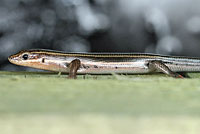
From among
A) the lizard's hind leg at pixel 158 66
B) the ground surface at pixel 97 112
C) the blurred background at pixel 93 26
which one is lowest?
the ground surface at pixel 97 112

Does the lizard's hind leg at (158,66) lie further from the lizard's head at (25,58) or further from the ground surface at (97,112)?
the ground surface at (97,112)

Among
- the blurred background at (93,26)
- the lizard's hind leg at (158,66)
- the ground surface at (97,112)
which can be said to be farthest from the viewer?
the blurred background at (93,26)

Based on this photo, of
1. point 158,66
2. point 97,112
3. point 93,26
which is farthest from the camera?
point 93,26

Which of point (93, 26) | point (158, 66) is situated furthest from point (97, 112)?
point (93, 26)

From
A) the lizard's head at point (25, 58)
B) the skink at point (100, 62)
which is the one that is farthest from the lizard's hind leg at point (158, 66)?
the lizard's head at point (25, 58)

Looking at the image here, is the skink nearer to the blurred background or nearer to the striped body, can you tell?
the striped body

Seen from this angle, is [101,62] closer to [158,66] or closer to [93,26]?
[158,66]

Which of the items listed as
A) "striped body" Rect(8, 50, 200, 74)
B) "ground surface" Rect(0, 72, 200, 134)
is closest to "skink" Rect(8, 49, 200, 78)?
"striped body" Rect(8, 50, 200, 74)

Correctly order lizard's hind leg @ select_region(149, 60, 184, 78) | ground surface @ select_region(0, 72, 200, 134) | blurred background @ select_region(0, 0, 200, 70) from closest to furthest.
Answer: ground surface @ select_region(0, 72, 200, 134), lizard's hind leg @ select_region(149, 60, 184, 78), blurred background @ select_region(0, 0, 200, 70)

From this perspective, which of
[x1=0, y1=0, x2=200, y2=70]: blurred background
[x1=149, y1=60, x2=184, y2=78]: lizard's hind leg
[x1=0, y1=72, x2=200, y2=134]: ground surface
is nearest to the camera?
[x1=0, y1=72, x2=200, y2=134]: ground surface
